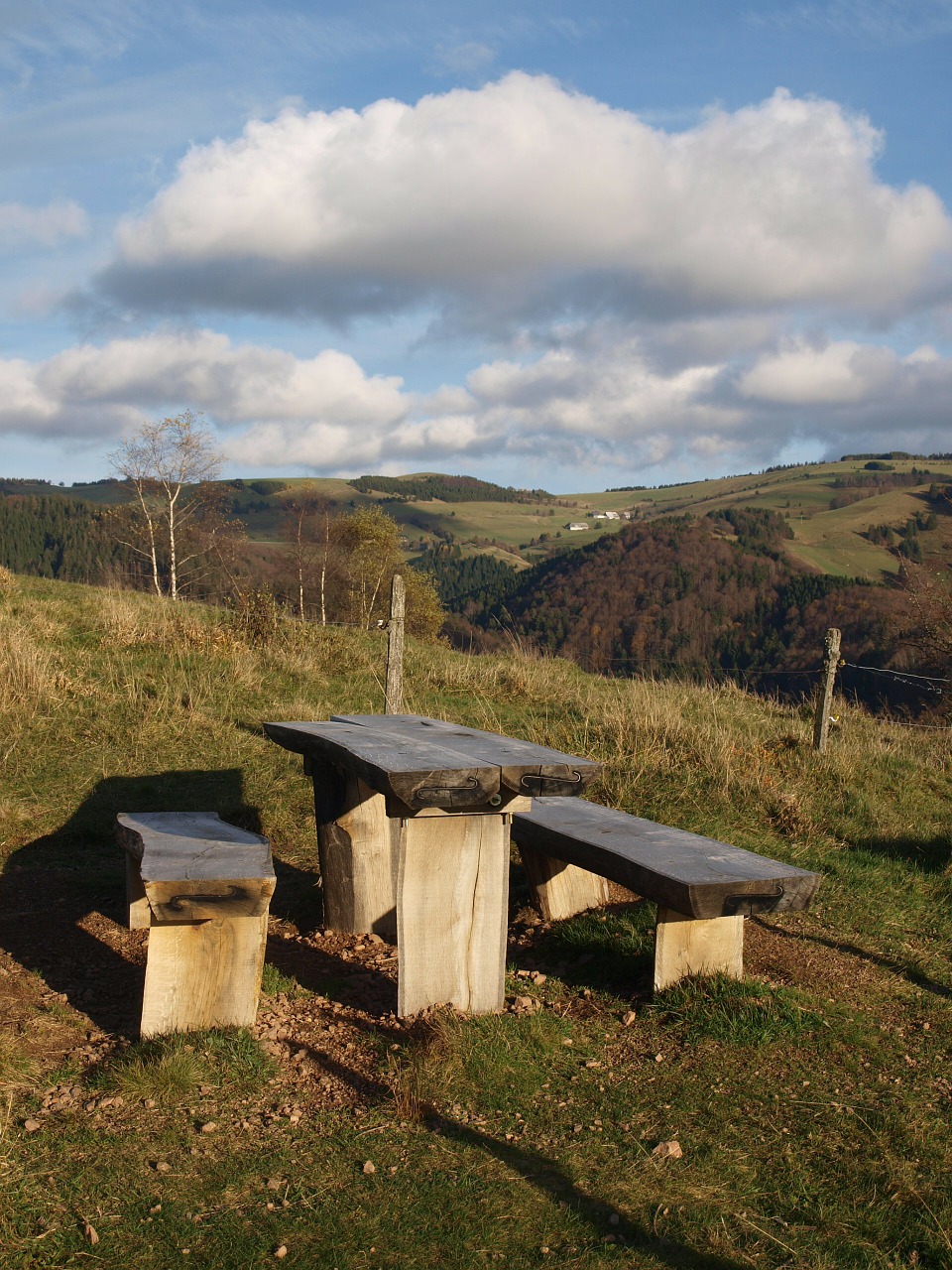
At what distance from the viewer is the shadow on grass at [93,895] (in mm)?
3859

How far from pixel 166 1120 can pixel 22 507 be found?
76696 millimetres

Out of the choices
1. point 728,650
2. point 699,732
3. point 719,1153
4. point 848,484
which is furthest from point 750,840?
point 848,484

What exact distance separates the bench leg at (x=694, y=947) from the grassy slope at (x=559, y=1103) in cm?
14

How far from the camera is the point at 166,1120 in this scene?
2.79 meters

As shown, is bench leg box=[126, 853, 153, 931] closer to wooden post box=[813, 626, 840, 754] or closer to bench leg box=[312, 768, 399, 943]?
bench leg box=[312, 768, 399, 943]

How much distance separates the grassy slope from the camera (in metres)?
2.31

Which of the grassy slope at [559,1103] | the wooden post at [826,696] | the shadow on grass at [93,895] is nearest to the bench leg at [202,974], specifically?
the grassy slope at [559,1103]

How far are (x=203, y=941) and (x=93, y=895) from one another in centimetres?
186

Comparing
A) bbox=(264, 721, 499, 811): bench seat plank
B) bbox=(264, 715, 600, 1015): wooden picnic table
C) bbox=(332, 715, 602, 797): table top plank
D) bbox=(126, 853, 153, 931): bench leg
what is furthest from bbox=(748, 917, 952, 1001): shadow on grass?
bbox=(126, 853, 153, 931): bench leg

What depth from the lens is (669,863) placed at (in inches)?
145

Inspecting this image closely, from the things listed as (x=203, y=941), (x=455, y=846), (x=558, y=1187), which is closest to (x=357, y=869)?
(x=455, y=846)

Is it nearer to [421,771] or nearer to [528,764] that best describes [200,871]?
[421,771]

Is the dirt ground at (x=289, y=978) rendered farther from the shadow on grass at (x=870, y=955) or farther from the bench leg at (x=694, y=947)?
the bench leg at (x=694, y=947)

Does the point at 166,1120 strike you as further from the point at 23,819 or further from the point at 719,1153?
the point at 23,819
